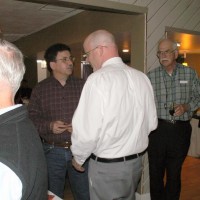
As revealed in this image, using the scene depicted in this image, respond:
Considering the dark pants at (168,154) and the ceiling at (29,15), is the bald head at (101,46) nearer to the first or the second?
the dark pants at (168,154)

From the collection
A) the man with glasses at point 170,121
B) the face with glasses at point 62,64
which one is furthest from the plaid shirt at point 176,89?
the face with glasses at point 62,64

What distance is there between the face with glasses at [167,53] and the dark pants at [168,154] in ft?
2.02

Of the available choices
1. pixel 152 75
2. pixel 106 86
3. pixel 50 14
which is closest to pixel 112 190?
pixel 106 86

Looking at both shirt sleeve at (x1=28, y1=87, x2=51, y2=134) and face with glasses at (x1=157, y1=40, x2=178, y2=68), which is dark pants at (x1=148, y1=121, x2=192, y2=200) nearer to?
face with glasses at (x1=157, y1=40, x2=178, y2=68)

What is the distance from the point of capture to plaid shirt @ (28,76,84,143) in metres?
2.44

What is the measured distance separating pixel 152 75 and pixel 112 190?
1465 mm

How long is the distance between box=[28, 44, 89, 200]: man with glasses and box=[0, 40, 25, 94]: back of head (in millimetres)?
1375

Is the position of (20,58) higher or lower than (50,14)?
lower

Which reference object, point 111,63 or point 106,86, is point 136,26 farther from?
point 106,86

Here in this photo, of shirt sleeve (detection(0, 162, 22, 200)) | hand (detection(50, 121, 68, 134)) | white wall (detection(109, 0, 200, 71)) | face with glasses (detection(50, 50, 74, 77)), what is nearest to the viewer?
shirt sleeve (detection(0, 162, 22, 200))

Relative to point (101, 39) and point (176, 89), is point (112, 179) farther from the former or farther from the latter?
point (176, 89)

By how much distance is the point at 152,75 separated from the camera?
3.11 metres

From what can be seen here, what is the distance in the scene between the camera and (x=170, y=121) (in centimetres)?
293

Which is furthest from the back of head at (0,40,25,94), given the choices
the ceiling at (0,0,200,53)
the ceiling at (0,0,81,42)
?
the ceiling at (0,0,81,42)
